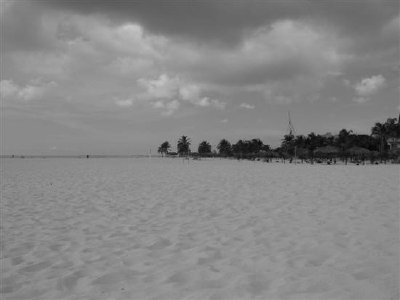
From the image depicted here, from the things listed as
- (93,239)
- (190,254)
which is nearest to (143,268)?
(190,254)

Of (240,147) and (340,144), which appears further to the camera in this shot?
(240,147)

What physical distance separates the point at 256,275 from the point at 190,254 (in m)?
1.12

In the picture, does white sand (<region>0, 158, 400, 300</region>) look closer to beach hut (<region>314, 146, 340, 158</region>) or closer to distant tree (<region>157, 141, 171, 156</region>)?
beach hut (<region>314, 146, 340, 158</region>)

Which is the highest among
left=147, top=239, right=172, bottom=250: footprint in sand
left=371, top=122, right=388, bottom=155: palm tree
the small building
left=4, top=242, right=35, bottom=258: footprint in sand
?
left=371, top=122, right=388, bottom=155: palm tree

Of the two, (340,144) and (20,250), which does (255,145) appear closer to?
(340,144)

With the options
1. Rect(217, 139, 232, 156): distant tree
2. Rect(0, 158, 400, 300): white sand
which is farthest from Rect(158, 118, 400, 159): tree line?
Rect(0, 158, 400, 300): white sand

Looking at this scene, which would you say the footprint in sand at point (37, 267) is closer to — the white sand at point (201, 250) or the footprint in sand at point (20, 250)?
the white sand at point (201, 250)

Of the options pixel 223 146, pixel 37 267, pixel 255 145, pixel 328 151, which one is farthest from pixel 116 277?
pixel 223 146

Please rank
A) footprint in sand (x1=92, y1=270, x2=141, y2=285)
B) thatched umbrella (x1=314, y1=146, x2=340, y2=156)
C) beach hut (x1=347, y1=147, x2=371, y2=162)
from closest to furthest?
footprint in sand (x1=92, y1=270, x2=141, y2=285) → beach hut (x1=347, y1=147, x2=371, y2=162) → thatched umbrella (x1=314, y1=146, x2=340, y2=156)

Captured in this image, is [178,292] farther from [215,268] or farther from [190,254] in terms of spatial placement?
[190,254]

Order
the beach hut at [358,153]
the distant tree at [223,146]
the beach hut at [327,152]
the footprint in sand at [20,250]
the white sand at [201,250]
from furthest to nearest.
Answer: the distant tree at [223,146], the beach hut at [327,152], the beach hut at [358,153], the footprint in sand at [20,250], the white sand at [201,250]

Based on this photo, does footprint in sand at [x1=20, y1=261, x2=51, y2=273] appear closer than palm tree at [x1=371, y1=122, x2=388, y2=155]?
Yes

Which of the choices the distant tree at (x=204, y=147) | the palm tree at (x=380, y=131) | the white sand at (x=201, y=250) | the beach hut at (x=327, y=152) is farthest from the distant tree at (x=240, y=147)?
the white sand at (x=201, y=250)

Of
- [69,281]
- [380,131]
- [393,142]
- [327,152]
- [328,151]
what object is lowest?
[69,281]
